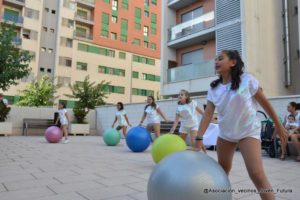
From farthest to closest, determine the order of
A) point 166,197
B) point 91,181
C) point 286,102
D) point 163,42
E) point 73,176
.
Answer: point 163,42 → point 286,102 → point 73,176 → point 91,181 → point 166,197

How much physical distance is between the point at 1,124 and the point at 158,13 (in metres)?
44.4

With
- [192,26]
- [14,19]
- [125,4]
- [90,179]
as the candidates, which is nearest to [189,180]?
[90,179]

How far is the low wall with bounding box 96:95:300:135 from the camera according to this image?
10898 mm

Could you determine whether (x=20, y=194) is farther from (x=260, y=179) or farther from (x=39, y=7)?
(x=39, y=7)

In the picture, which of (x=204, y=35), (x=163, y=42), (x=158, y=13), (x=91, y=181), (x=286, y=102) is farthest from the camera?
(x=158, y=13)

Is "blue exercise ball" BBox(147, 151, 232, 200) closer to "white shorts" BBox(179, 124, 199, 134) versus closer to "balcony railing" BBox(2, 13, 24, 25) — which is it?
"white shorts" BBox(179, 124, 199, 134)

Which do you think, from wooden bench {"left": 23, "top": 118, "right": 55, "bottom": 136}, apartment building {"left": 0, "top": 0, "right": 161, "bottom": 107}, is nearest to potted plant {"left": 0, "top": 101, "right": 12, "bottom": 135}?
wooden bench {"left": 23, "top": 118, "right": 55, "bottom": 136}

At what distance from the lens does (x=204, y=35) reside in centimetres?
2211

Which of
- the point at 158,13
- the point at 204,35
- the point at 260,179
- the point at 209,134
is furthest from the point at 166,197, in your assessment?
the point at 158,13

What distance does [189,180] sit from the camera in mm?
2674

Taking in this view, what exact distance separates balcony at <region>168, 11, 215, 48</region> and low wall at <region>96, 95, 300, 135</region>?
7.95m

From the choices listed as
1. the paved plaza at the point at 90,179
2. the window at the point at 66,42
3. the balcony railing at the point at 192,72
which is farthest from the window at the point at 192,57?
the window at the point at 66,42

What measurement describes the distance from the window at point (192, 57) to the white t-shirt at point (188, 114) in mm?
16152

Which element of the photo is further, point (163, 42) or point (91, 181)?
point (163, 42)
